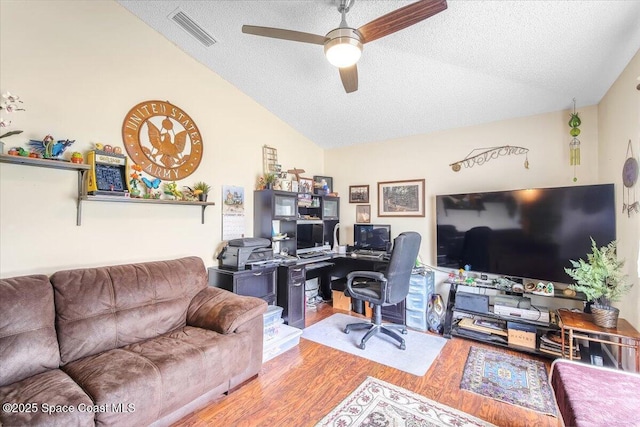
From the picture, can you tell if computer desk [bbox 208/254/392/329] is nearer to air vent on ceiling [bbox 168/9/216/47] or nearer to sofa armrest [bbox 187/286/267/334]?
sofa armrest [bbox 187/286/267/334]

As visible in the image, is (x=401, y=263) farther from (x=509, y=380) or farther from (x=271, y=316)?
(x=271, y=316)

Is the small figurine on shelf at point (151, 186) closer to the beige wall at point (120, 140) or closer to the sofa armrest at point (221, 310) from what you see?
the beige wall at point (120, 140)

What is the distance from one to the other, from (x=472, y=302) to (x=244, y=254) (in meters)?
A: 2.45

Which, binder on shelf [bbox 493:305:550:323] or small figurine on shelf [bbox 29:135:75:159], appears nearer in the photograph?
small figurine on shelf [bbox 29:135:75:159]

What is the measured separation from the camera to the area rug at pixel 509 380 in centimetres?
201

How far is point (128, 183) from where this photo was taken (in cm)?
231

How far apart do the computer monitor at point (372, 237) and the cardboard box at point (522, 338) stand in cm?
162

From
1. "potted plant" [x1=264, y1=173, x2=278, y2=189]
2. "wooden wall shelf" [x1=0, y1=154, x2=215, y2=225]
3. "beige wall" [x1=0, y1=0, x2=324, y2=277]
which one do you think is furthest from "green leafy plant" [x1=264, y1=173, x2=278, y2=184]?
"wooden wall shelf" [x1=0, y1=154, x2=215, y2=225]

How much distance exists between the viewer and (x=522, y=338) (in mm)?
2701

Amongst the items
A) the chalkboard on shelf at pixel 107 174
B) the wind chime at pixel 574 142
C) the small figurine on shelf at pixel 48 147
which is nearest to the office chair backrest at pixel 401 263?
the wind chime at pixel 574 142

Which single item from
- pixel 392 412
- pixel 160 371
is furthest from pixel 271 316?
pixel 392 412

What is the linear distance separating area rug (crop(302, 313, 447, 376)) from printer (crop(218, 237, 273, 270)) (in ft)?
3.16

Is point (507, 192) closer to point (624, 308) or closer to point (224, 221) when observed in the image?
point (624, 308)

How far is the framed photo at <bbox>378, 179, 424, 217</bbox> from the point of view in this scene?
3.79 meters
